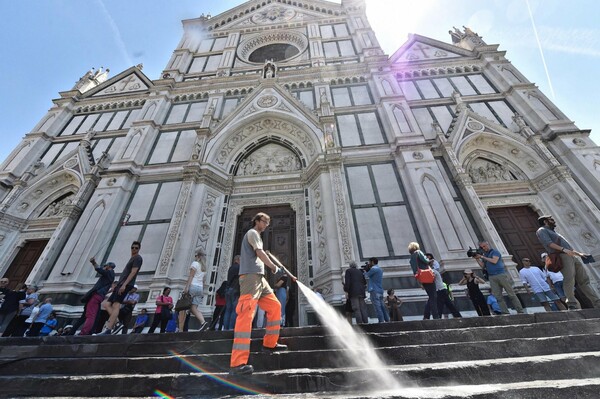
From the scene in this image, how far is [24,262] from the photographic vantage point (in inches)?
409

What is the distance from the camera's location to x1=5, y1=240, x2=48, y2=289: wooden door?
392 inches

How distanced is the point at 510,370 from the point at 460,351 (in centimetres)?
66

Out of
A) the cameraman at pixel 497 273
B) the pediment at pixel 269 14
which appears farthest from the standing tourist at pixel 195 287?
the pediment at pixel 269 14

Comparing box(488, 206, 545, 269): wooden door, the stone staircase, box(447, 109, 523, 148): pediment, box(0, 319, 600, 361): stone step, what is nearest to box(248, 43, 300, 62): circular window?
box(447, 109, 523, 148): pediment

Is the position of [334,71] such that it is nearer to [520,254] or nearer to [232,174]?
[232,174]

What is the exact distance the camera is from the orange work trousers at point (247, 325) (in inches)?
107

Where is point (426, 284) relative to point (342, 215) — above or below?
below

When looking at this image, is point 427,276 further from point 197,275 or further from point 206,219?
point 206,219

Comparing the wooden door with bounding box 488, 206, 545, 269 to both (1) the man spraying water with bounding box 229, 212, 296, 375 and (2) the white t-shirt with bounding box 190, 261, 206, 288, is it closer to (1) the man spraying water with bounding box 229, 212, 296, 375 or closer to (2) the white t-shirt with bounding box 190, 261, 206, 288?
(1) the man spraying water with bounding box 229, 212, 296, 375

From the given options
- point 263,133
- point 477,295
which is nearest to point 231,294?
point 477,295

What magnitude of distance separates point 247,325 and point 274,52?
66.1ft

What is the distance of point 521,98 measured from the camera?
12.1 metres

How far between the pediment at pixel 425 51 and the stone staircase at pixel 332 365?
1572 cm

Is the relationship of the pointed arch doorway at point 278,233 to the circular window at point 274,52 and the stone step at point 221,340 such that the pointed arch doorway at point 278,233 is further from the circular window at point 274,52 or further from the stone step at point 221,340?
the circular window at point 274,52
